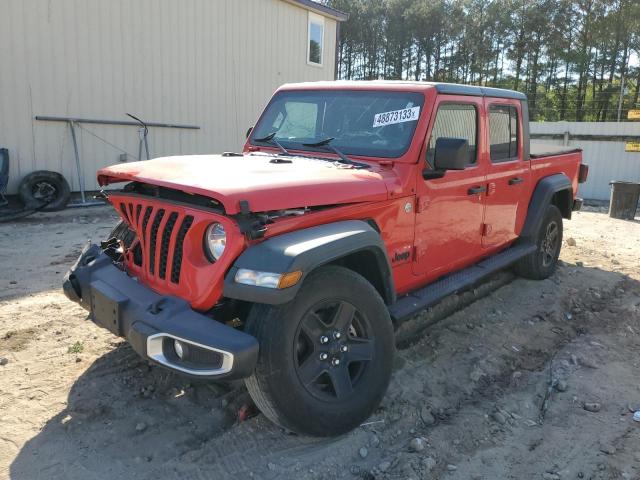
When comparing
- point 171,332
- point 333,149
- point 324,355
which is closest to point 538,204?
point 333,149

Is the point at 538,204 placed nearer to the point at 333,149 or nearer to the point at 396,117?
the point at 396,117

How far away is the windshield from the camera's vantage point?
373 cm

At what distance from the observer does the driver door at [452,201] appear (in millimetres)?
3744

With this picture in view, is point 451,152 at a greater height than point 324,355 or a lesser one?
greater

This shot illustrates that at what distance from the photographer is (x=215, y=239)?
8.91 feet

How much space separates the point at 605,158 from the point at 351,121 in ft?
45.5

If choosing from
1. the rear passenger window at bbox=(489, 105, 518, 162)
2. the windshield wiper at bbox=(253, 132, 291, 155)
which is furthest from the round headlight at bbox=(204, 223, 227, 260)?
the rear passenger window at bbox=(489, 105, 518, 162)

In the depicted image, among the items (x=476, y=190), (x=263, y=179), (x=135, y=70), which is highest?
(x=135, y=70)

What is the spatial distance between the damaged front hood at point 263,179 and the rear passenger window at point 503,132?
1.63 meters

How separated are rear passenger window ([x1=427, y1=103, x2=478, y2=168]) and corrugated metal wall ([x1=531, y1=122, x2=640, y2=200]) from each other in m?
11.9

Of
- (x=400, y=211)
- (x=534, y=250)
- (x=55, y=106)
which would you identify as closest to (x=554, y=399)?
(x=400, y=211)

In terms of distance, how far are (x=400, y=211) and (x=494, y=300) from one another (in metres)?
2.32

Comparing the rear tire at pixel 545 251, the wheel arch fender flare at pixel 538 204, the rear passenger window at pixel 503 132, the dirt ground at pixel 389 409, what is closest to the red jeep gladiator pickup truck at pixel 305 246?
the rear passenger window at pixel 503 132

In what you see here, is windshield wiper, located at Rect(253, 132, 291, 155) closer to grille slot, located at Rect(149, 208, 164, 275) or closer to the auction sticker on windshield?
the auction sticker on windshield
